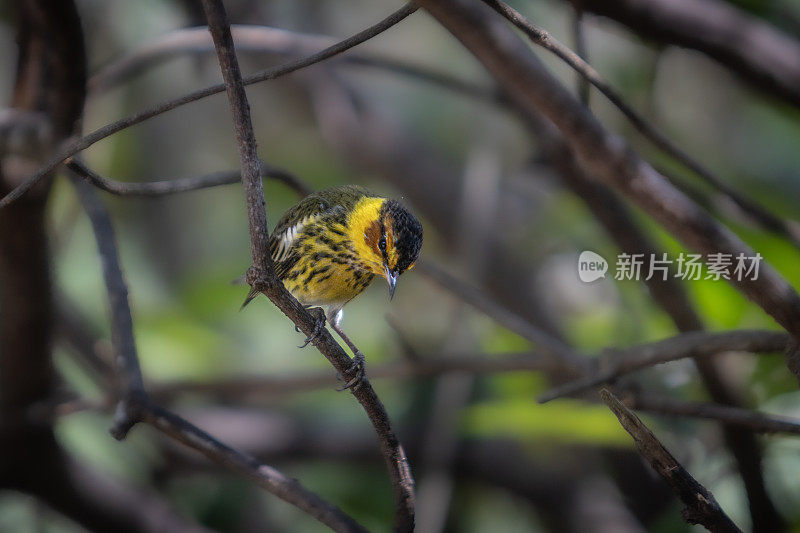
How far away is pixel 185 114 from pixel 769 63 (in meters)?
3.17

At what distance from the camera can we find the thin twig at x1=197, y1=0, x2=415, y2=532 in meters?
1.00

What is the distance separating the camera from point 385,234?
171 cm

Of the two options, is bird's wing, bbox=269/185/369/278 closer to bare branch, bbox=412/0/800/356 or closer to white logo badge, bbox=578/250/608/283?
bare branch, bbox=412/0/800/356

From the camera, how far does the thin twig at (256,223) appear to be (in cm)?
100

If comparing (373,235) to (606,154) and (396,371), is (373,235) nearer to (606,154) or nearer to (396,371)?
(606,154)

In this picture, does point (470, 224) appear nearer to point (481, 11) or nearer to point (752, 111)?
point (481, 11)

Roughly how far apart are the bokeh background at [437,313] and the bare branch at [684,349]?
14.1 inches

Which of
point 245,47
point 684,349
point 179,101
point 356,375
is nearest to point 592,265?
point 684,349

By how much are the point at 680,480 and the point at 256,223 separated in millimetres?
699

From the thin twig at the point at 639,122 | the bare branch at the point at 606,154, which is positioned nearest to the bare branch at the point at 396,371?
the thin twig at the point at 639,122

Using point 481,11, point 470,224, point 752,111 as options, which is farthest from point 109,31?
point 752,111

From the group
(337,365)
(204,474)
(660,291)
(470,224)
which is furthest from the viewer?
(204,474)

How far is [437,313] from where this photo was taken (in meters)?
3.59
